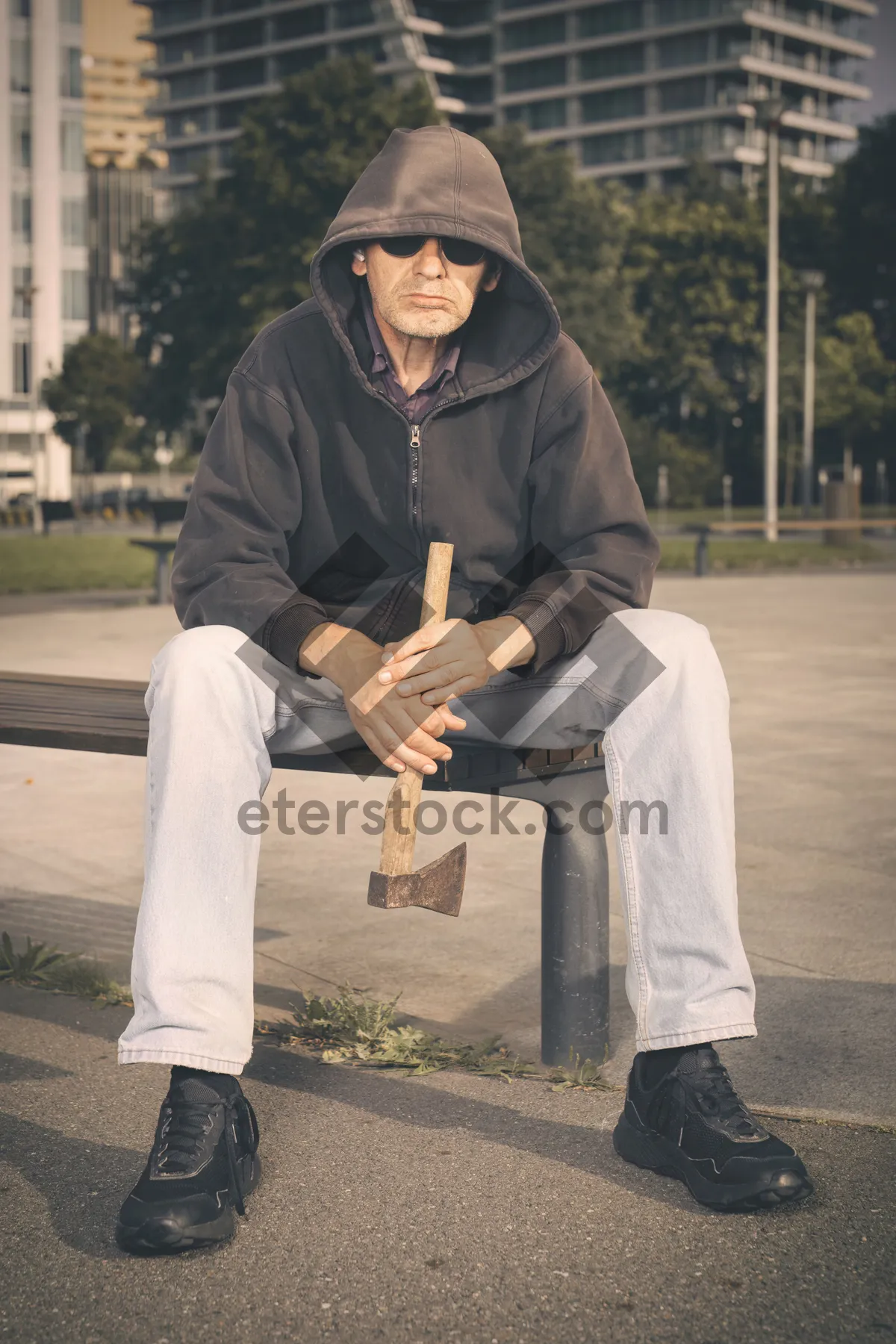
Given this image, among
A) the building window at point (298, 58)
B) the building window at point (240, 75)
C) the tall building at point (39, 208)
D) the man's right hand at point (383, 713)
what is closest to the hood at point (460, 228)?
the man's right hand at point (383, 713)

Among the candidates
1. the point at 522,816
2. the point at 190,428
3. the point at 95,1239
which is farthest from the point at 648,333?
the point at 95,1239

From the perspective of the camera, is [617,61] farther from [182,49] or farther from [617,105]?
[182,49]

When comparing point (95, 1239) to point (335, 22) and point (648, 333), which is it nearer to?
point (648, 333)

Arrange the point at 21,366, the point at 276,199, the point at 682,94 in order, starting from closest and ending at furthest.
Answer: the point at 276,199 < the point at 21,366 < the point at 682,94

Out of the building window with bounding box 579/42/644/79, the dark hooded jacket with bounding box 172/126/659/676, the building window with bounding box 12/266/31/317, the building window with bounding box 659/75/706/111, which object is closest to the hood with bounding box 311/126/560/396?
the dark hooded jacket with bounding box 172/126/659/676

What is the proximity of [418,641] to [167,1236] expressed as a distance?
3.35 ft

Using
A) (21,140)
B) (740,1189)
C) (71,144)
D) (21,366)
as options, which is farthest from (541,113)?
(740,1189)

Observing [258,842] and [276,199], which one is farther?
[276,199]

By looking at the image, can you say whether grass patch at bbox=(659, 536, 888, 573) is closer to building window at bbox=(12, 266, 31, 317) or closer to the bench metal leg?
the bench metal leg

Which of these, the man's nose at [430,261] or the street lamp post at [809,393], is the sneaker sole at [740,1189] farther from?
the street lamp post at [809,393]

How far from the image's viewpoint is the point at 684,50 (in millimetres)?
91875

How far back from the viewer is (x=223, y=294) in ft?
127

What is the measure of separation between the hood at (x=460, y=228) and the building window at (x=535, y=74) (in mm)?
99317

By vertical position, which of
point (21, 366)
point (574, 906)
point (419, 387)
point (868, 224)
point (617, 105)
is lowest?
point (574, 906)
